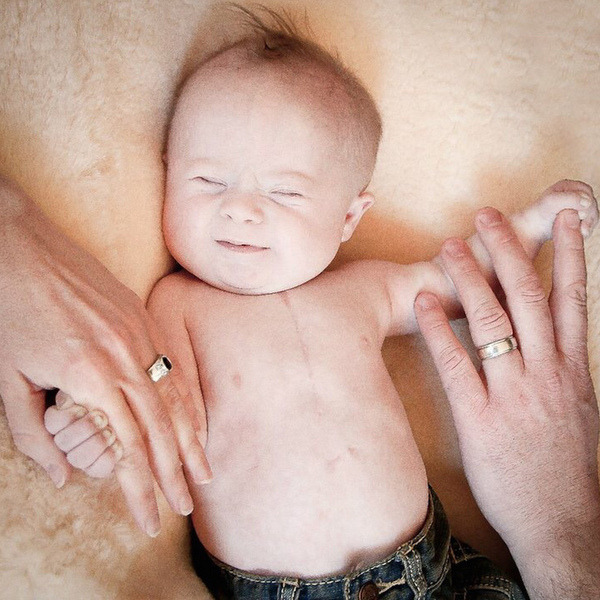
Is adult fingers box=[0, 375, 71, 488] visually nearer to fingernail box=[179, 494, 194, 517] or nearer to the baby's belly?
fingernail box=[179, 494, 194, 517]

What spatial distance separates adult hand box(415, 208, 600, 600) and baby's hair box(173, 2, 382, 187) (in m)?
0.24

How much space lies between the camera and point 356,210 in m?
1.17

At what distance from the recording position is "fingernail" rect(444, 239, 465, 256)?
45.0 inches

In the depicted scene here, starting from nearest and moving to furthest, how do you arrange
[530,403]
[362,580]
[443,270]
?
[362,580]
[530,403]
[443,270]

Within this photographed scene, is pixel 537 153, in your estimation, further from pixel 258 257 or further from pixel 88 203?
pixel 88 203

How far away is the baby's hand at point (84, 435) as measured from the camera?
0.71 metres

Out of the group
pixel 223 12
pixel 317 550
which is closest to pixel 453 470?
pixel 317 550

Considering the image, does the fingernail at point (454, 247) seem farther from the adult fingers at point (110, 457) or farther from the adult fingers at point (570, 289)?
the adult fingers at point (110, 457)

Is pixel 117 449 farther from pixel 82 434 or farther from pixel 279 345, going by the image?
pixel 279 345

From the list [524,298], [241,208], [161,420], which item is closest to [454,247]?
[524,298]

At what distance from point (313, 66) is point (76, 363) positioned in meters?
0.63

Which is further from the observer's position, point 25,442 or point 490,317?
point 490,317

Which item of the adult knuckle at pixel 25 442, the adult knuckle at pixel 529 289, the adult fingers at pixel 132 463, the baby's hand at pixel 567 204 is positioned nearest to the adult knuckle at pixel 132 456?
the adult fingers at pixel 132 463

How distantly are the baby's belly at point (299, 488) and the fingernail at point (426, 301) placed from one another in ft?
0.74
